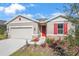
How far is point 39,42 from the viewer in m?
7.17

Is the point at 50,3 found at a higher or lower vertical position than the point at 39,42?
higher

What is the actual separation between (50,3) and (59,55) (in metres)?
1.03

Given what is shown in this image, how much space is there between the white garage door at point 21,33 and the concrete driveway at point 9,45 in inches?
3.4

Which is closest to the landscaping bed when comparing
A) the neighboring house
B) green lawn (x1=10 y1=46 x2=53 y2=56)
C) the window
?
green lawn (x1=10 y1=46 x2=53 y2=56)

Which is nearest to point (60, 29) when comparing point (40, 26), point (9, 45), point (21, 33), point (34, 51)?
point (40, 26)

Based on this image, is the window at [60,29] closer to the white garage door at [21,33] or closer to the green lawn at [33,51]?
the green lawn at [33,51]

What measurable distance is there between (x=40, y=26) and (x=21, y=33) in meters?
0.43

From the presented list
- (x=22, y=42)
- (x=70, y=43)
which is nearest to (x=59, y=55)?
(x=70, y=43)

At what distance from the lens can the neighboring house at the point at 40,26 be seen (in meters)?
7.08

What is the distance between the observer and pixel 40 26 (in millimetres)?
7109

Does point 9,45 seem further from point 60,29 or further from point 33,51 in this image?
point 60,29

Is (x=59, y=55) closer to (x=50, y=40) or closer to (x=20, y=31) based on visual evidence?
(x=50, y=40)

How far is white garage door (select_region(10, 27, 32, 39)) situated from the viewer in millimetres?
7175

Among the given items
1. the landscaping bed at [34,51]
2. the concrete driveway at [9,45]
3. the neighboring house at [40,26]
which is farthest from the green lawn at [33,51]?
the neighboring house at [40,26]
